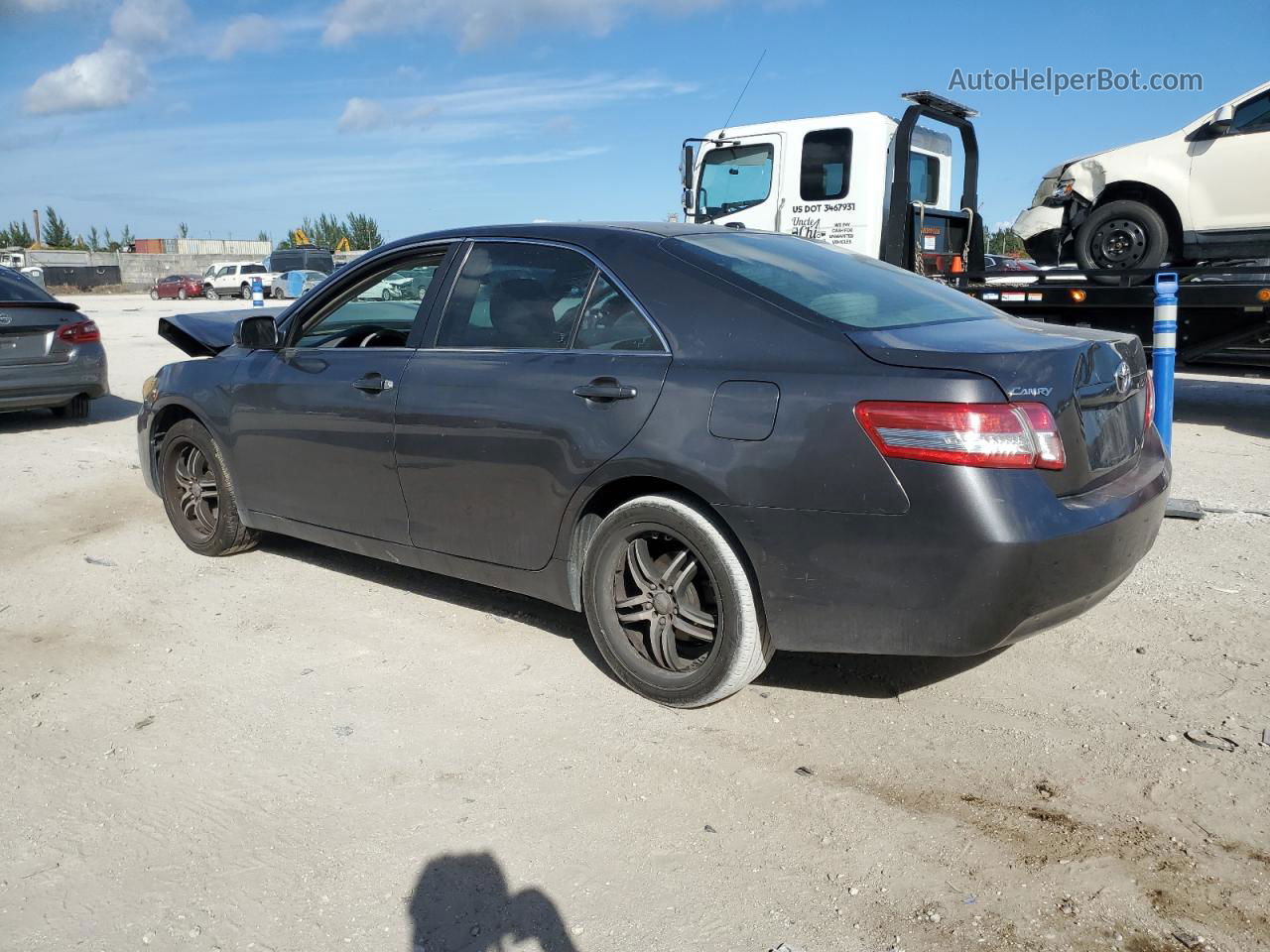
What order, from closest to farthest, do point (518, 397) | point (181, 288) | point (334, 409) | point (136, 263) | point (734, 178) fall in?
point (518, 397), point (334, 409), point (734, 178), point (181, 288), point (136, 263)

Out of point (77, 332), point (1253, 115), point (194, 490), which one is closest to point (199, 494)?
point (194, 490)

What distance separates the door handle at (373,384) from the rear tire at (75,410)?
708cm

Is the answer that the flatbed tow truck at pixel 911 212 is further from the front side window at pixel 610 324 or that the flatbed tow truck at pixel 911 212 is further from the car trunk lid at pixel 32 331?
the front side window at pixel 610 324

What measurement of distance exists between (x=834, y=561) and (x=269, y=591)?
299 centimetres

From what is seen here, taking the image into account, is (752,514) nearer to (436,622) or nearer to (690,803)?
(690,803)

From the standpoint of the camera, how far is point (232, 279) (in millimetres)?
47062

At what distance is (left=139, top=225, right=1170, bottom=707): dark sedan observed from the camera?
10.0ft

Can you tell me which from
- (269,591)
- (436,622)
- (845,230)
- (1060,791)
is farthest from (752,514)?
(845,230)

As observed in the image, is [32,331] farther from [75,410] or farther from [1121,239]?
[1121,239]

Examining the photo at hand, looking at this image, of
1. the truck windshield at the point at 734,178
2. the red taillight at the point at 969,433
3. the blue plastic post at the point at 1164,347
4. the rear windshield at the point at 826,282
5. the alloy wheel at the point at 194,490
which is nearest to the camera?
the red taillight at the point at 969,433

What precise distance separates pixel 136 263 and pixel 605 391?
7190 cm

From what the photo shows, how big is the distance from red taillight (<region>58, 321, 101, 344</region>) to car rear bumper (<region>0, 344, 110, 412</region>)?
7 cm

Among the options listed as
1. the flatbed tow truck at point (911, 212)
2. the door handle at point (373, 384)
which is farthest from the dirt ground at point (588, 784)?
the flatbed tow truck at point (911, 212)

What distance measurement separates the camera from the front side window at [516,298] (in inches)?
157
